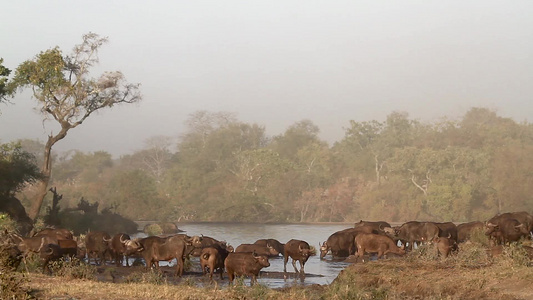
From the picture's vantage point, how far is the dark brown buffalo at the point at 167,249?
70.5 ft

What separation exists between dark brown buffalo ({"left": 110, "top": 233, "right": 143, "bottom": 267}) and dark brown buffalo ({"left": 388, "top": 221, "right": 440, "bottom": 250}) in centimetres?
1161

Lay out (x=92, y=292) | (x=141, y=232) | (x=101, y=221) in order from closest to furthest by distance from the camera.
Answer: (x=92, y=292)
(x=101, y=221)
(x=141, y=232)

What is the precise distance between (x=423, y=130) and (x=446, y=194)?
3370 centimetres

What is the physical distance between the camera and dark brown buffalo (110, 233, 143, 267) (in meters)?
22.0

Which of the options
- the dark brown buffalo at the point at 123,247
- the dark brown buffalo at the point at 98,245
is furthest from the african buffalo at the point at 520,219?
the dark brown buffalo at the point at 98,245

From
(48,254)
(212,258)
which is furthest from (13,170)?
(212,258)

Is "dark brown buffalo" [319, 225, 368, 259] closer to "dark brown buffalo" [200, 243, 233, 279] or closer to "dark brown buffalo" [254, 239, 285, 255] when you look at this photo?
"dark brown buffalo" [254, 239, 285, 255]

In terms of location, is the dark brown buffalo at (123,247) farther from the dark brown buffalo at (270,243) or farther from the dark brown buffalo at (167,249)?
the dark brown buffalo at (270,243)

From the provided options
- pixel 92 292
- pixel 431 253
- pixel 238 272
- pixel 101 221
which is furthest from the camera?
pixel 101 221

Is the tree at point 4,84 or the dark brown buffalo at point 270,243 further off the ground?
the tree at point 4,84

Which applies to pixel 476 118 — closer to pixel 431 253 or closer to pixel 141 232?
pixel 141 232

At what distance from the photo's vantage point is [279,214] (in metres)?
75.1

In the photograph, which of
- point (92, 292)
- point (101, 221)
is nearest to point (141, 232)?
point (101, 221)

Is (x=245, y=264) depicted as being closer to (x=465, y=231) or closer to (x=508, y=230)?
(x=508, y=230)
